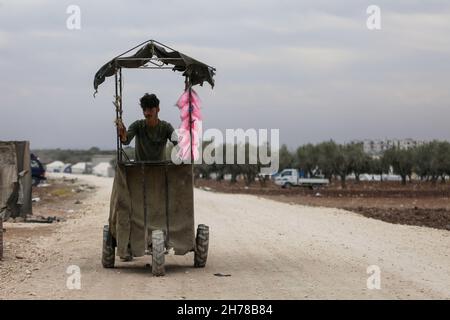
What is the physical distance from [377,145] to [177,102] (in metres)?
182

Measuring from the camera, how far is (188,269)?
1233 centimetres

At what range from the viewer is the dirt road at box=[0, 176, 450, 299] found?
1002 centimetres

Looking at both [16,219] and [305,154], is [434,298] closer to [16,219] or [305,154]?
[16,219]

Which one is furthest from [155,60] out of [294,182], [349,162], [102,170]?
[102,170]

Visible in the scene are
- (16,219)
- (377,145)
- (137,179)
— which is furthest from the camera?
(377,145)

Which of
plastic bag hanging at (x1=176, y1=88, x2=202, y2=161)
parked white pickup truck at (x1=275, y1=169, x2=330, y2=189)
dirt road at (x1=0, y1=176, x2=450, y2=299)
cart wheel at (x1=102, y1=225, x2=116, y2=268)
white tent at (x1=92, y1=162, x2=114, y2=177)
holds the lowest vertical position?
white tent at (x1=92, y1=162, x2=114, y2=177)

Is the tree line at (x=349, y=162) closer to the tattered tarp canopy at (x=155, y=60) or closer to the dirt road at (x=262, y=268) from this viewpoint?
the dirt road at (x=262, y=268)

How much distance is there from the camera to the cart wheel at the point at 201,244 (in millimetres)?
12297

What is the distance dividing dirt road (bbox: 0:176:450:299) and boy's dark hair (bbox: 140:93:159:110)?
2336mm

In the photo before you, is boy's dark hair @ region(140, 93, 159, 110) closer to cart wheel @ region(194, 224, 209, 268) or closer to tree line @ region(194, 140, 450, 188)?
cart wheel @ region(194, 224, 209, 268)

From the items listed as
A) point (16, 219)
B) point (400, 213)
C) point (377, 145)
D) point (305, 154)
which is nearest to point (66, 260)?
point (16, 219)

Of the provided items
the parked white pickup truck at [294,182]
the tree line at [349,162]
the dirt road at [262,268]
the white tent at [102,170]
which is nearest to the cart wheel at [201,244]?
the dirt road at [262,268]

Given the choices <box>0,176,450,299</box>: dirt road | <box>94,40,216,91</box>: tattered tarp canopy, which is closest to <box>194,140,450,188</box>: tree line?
<box>0,176,450,299</box>: dirt road

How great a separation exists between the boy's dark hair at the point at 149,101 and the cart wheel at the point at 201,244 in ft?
6.13
